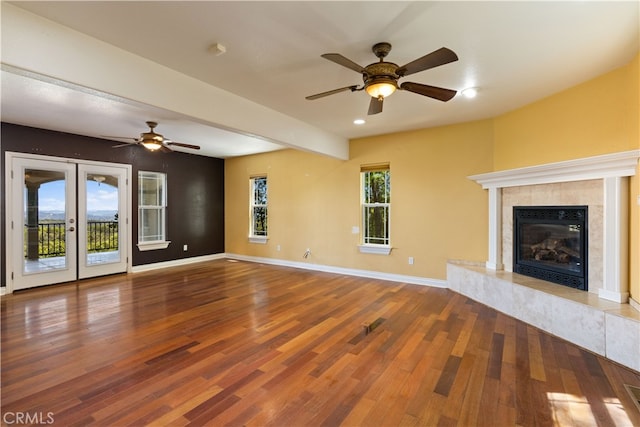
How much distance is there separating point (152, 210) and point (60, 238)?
68.1 inches

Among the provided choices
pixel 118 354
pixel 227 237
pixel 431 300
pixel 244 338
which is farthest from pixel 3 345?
pixel 227 237

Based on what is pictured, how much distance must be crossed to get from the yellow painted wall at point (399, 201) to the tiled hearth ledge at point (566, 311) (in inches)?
29.6

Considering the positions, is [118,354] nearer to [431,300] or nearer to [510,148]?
[431,300]

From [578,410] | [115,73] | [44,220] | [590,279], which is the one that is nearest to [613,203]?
[590,279]

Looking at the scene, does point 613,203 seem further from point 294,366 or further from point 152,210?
point 152,210

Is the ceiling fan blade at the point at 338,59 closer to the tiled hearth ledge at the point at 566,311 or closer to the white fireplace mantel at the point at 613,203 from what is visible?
the white fireplace mantel at the point at 613,203

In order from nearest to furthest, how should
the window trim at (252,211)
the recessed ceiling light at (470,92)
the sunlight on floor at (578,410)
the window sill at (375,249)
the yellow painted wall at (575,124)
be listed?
the sunlight on floor at (578,410) < the yellow painted wall at (575,124) < the recessed ceiling light at (470,92) < the window sill at (375,249) < the window trim at (252,211)

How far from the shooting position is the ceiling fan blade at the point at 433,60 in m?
2.04

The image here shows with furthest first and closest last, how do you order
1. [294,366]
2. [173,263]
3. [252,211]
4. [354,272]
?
1. [252,211]
2. [173,263]
3. [354,272]
4. [294,366]

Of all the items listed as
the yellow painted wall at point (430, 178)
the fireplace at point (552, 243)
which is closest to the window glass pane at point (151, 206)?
the yellow painted wall at point (430, 178)

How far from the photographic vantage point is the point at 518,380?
7.41ft

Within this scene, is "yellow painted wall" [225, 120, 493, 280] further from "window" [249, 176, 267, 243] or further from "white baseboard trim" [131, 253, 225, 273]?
"white baseboard trim" [131, 253, 225, 273]

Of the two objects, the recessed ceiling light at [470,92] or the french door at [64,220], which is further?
the french door at [64,220]

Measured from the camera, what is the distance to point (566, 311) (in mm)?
2967
